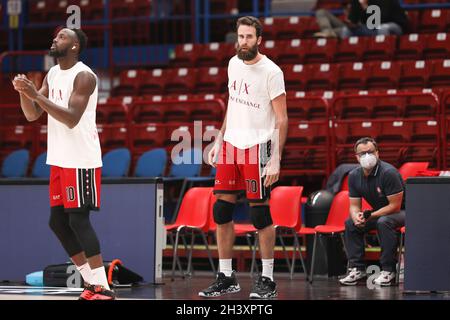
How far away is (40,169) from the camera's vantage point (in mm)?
12781

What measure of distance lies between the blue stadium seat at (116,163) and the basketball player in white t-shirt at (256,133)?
15.4 feet

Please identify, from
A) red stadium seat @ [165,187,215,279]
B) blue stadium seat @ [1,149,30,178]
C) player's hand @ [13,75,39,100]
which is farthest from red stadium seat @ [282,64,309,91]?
player's hand @ [13,75,39,100]

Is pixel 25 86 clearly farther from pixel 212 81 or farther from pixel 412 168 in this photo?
pixel 212 81

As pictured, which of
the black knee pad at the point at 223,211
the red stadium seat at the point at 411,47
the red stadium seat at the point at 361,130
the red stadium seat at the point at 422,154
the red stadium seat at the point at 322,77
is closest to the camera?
the black knee pad at the point at 223,211

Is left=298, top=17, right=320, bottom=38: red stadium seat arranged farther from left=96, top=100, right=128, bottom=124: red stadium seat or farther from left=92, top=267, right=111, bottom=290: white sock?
left=92, top=267, right=111, bottom=290: white sock

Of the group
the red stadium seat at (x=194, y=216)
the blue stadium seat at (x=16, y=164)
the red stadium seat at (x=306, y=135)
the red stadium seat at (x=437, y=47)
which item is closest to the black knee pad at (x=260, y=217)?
the red stadium seat at (x=194, y=216)

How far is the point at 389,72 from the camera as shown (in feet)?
43.8

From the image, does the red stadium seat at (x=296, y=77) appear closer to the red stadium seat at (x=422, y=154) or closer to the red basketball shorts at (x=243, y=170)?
the red stadium seat at (x=422, y=154)

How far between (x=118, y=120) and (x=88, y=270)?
7307mm

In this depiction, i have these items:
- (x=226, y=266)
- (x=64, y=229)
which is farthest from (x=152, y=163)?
(x=64, y=229)

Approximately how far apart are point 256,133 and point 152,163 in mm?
4774

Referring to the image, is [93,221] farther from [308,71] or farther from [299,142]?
[308,71]

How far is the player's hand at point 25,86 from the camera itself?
6.88 metres
